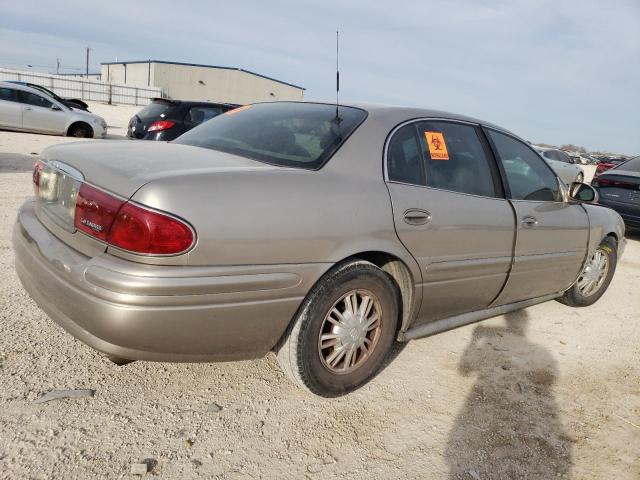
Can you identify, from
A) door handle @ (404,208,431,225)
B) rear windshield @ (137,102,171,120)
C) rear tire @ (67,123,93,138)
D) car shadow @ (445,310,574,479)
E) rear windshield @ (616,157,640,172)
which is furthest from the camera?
rear tire @ (67,123,93,138)

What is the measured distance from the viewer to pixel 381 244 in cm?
248

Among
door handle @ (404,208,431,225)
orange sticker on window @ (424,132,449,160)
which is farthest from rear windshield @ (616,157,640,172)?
door handle @ (404,208,431,225)

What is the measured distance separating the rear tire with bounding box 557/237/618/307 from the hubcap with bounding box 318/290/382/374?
8.08ft

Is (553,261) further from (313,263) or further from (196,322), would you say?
(196,322)

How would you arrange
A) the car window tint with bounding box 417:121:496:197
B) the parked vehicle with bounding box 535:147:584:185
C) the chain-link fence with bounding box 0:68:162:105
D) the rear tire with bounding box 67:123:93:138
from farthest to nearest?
1. the chain-link fence with bounding box 0:68:162:105
2. the parked vehicle with bounding box 535:147:584:185
3. the rear tire with bounding box 67:123:93:138
4. the car window tint with bounding box 417:121:496:197

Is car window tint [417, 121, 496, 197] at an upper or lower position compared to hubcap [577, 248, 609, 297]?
upper

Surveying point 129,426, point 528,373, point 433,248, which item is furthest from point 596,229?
point 129,426

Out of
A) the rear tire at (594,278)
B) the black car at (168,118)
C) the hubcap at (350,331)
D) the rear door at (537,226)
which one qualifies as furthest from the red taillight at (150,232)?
the black car at (168,118)

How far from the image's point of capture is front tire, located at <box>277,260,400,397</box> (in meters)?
2.33

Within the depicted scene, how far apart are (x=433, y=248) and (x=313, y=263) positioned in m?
0.82

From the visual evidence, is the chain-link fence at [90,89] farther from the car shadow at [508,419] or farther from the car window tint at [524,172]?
the car shadow at [508,419]

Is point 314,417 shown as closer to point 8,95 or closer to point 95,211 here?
point 95,211

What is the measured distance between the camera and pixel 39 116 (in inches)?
539

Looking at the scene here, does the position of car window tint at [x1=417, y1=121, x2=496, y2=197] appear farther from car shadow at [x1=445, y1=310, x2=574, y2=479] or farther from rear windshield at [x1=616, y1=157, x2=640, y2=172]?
rear windshield at [x1=616, y1=157, x2=640, y2=172]
